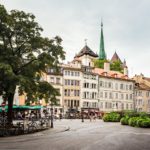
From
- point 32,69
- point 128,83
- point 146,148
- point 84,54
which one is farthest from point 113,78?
point 146,148

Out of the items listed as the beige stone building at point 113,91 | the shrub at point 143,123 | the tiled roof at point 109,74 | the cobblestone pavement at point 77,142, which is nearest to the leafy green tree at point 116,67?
the beige stone building at point 113,91

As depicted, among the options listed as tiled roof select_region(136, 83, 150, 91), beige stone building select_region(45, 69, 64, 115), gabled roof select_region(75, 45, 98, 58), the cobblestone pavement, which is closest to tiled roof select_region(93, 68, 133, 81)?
tiled roof select_region(136, 83, 150, 91)

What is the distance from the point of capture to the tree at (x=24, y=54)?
33.0m

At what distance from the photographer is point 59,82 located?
91.6 m

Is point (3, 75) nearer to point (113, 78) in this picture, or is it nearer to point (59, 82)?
point (59, 82)

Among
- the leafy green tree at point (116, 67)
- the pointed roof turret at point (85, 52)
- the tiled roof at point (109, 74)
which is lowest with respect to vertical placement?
the tiled roof at point (109, 74)

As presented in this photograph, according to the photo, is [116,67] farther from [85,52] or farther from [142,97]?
[142,97]

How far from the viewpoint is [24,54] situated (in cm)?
3691

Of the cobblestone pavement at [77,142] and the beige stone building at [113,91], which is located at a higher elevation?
the beige stone building at [113,91]

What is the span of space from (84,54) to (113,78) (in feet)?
50.9

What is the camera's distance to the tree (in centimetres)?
3300

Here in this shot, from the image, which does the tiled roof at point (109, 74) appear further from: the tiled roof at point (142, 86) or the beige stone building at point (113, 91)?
the tiled roof at point (142, 86)

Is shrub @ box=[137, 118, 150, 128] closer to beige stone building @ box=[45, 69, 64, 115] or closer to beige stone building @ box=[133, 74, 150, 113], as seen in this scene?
beige stone building @ box=[45, 69, 64, 115]

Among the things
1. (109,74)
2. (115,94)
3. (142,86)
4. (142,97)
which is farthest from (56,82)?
(142,86)
